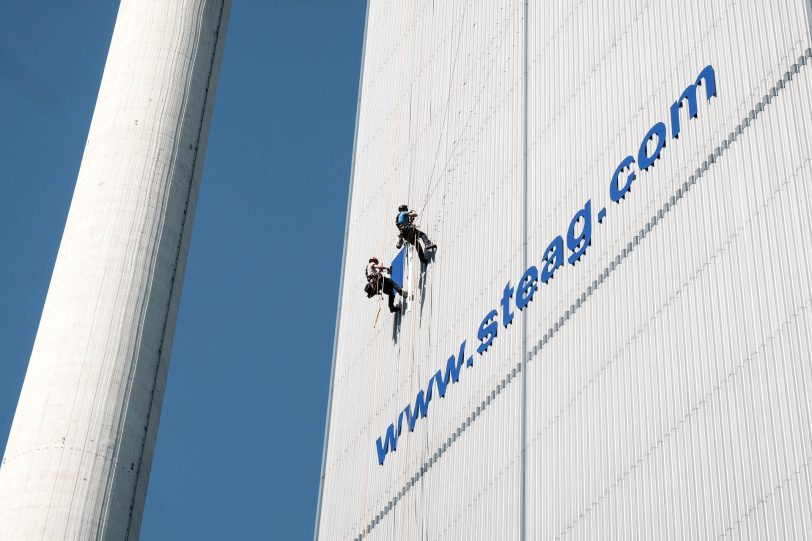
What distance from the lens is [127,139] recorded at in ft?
138

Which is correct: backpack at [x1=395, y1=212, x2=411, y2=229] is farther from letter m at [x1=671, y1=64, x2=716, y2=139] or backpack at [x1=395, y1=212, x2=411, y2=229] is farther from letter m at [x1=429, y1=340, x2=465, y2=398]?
letter m at [x1=671, y1=64, x2=716, y2=139]

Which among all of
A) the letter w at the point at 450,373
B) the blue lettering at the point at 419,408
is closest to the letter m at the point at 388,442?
the blue lettering at the point at 419,408

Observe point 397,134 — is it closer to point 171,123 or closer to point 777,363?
point 171,123

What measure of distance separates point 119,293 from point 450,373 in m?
10.2

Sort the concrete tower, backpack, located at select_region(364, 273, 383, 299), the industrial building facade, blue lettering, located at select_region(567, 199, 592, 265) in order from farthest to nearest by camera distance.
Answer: backpack, located at select_region(364, 273, 383, 299)
the concrete tower
blue lettering, located at select_region(567, 199, 592, 265)
the industrial building facade

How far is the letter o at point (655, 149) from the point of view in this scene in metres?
28.6

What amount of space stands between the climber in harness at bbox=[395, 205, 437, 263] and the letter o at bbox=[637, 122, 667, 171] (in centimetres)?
1007

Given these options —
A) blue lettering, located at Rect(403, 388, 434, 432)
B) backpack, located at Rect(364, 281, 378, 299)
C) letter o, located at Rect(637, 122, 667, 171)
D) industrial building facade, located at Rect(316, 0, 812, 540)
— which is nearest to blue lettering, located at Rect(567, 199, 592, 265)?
industrial building facade, located at Rect(316, 0, 812, 540)

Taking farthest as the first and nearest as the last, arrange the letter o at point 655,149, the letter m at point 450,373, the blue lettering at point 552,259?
the letter m at point 450,373
the blue lettering at point 552,259
the letter o at point 655,149

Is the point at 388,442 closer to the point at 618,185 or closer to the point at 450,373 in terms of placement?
the point at 450,373

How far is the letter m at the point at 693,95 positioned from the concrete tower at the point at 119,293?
16.9 meters

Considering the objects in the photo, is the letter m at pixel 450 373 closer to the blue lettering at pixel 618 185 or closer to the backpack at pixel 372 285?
the backpack at pixel 372 285

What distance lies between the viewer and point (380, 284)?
38625mm

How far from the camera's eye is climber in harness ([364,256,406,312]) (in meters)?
38.5
